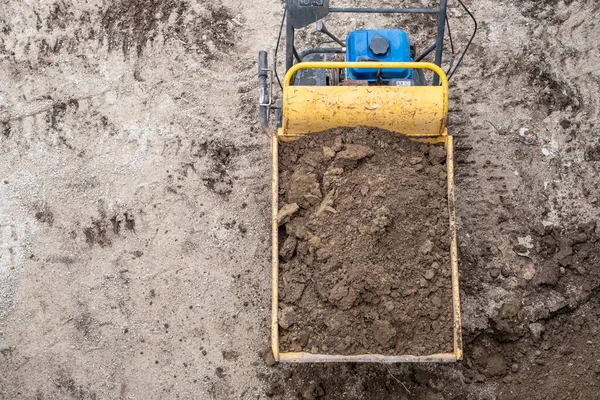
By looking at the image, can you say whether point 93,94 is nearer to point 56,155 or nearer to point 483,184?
point 56,155

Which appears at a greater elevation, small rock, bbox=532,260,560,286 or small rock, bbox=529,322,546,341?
small rock, bbox=532,260,560,286

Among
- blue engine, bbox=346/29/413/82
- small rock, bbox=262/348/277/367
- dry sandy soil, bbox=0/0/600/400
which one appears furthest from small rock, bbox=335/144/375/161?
small rock, bbox=262/348/277/367

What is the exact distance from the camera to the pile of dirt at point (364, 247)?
461 cm

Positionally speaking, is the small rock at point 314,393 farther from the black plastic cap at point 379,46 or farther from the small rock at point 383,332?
the black plastic cap at point 379,46

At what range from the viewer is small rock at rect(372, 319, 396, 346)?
4.58 meters

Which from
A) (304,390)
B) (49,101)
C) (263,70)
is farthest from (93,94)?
(304,390)

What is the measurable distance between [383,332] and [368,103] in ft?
5.36

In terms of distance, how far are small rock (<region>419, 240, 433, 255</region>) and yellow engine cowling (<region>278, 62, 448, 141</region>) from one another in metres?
0.86

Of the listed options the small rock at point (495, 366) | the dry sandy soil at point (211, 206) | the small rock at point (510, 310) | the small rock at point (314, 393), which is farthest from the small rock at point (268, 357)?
the small rock at point (510, 310)

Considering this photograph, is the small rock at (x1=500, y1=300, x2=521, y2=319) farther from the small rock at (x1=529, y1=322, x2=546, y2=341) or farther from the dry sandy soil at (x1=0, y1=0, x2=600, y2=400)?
the small rock at (x1=529, y1=322, x2=546, y2=341)

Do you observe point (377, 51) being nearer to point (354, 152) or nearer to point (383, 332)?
point (354, 152)

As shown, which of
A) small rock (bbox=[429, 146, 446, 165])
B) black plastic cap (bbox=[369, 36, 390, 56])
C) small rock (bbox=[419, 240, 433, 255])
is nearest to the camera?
small rock (bbox=[419, 240, 433, 255])

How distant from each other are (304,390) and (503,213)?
90.0 inches

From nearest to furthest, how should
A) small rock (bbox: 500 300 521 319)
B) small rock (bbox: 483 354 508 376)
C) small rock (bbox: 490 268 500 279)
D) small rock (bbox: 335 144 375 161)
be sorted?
1. small rock (bbox: 335 144 375 161)
2. small rock (bbox: 483 354 508 376)
3. small rock (bbox: 500 300 521 319)
4. small rock (bbox: 490 268 500 279)
